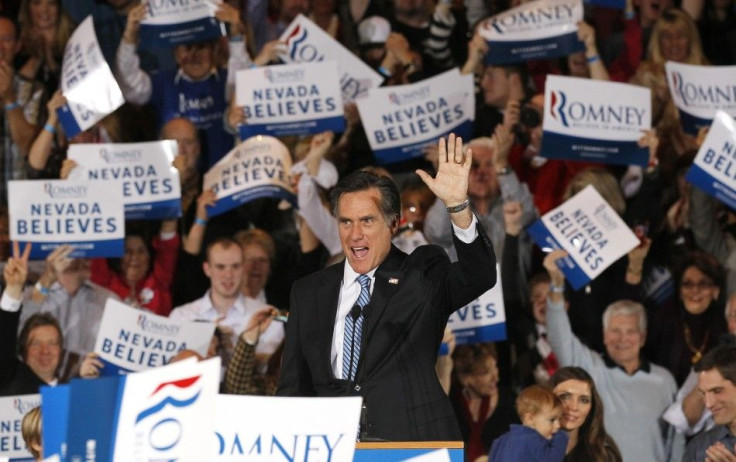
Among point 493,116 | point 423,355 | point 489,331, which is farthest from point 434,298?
point 493,116

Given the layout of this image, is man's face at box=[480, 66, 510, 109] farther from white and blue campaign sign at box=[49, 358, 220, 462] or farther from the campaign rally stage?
→ white and blue campaign sign at box=[49, 358, 220, 462]

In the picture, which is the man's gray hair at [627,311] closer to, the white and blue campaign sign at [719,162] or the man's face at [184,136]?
the white and blue campaign sign at [719,162]

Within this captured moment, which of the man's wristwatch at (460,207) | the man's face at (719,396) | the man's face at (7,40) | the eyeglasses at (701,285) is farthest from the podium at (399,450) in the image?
the man's face at (7,40)

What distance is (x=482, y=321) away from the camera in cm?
669

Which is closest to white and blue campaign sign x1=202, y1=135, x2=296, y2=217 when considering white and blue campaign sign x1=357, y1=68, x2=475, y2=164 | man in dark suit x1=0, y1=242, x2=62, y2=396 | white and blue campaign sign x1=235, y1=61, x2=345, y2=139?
white and blue campaign sign x1=235, y1=61, x2=345, y2=139

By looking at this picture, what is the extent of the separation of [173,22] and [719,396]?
3.52m

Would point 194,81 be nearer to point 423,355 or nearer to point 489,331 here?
point 489,331

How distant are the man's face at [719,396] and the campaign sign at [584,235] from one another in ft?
3.74

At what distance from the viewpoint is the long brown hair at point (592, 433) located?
6.09 metres

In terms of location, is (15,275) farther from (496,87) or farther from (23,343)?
(496,87)

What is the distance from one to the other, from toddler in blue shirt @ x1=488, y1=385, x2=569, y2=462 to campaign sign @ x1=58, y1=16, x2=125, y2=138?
8.82 feet

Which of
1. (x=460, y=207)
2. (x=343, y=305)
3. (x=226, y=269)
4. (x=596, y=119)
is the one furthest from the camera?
(x=596, y=119)

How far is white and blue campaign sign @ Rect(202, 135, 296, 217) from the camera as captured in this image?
721 centimetres

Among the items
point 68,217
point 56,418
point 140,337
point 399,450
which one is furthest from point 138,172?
point 56,418
